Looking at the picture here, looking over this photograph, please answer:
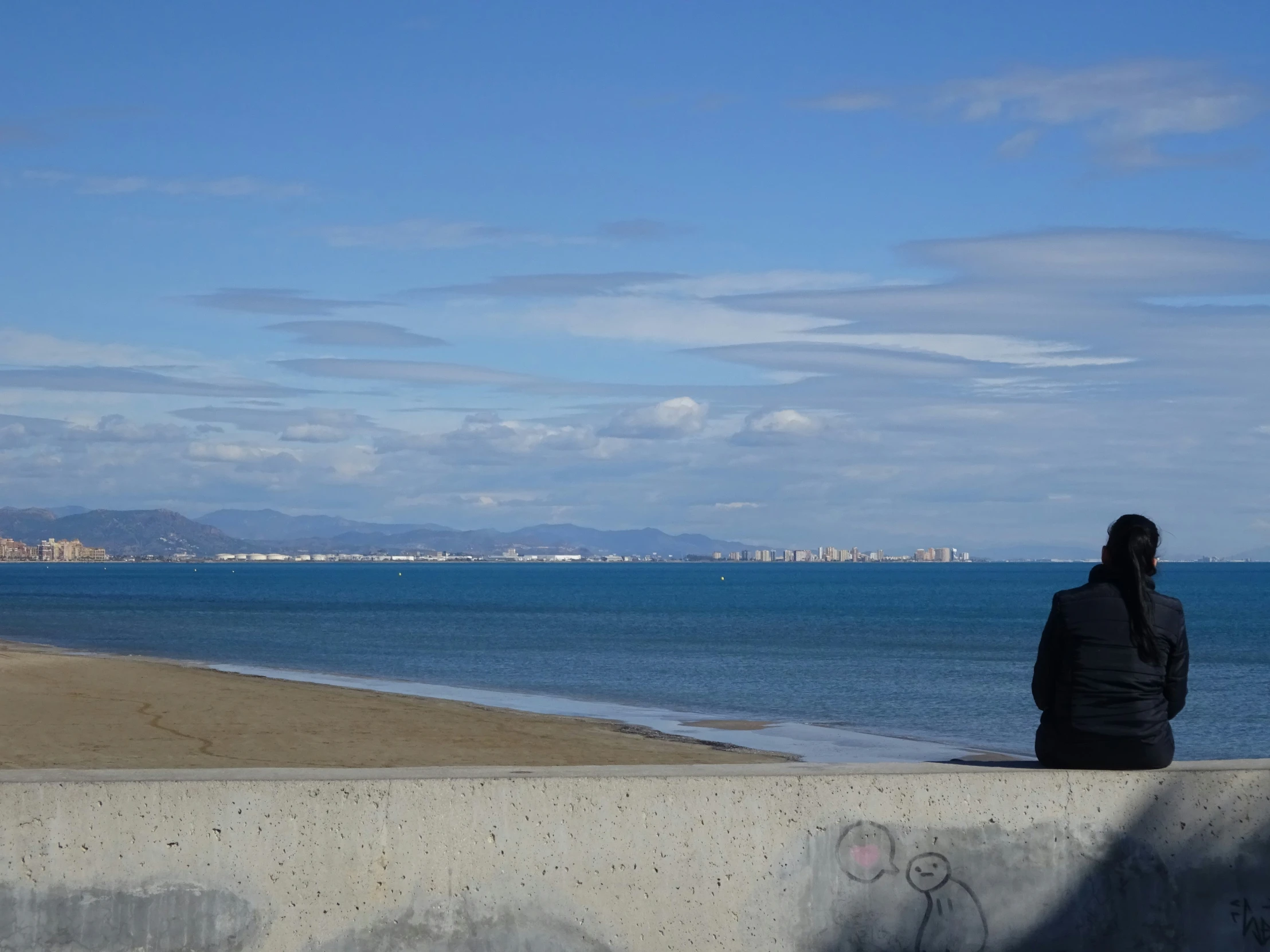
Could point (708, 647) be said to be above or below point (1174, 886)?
below

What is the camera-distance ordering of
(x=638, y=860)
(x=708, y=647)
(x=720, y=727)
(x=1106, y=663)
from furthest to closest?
1. (x=708, y=647)
2. (x=720, y=727)
3. (x=1106, y=663)
4. (x=638, y=860)

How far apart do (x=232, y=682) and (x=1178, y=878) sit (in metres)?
28.7

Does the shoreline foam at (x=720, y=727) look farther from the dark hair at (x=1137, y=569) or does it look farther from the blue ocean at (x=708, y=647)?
the dark hair at (x=1137, y=569)

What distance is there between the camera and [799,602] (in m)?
104

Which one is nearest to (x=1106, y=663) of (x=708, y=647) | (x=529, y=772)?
(x=529, y=772)

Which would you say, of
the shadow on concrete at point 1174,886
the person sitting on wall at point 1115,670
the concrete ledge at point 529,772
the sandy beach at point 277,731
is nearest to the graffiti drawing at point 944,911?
the shadow on concrete at point 1174,886

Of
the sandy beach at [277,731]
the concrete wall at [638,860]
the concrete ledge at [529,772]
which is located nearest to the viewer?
the concrete wall at [638,860]

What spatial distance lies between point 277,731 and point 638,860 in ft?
58.5

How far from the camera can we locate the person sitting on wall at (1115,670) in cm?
487

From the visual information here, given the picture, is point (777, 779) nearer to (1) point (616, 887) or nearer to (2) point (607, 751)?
(1) point (616, 887)

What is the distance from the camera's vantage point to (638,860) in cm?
443

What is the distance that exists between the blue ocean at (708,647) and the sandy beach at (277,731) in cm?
534

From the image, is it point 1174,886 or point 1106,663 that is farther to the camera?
point 1106,663

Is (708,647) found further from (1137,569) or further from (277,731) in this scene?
(1137,569)
